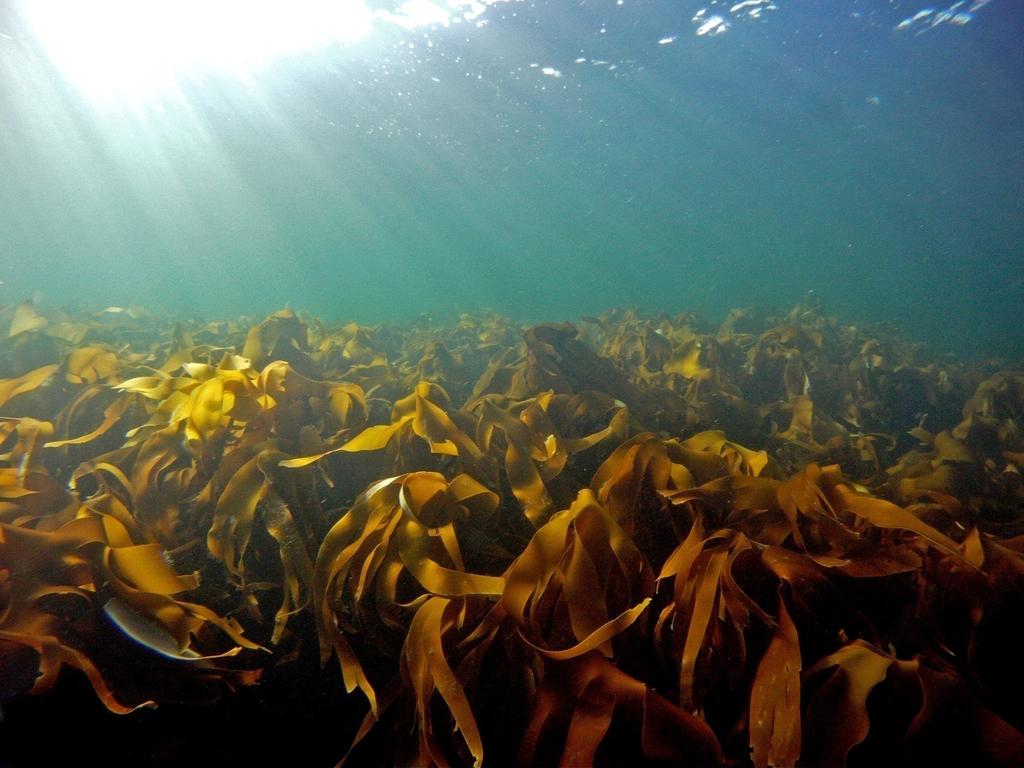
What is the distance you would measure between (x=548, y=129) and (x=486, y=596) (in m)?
21.0

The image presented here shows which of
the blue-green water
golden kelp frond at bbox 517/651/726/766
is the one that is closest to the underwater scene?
golden kelp frond at bbox 517/651/726/766

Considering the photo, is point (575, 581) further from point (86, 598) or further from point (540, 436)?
point (86, 598)

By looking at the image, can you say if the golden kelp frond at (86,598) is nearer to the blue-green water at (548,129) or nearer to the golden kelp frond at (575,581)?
the golden kelp frond at (575,581)

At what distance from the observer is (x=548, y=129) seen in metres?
18.5

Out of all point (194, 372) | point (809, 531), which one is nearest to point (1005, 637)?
point (809, 531)

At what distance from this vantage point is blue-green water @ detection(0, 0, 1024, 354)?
1166 cm

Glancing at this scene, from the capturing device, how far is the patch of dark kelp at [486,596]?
795 mm

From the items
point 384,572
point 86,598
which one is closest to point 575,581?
point 384,572

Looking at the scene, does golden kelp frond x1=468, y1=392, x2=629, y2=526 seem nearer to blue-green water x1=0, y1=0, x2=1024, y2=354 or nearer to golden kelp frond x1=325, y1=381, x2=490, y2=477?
golden kelp frond x1=325, y1=381, x2=490, y2=477

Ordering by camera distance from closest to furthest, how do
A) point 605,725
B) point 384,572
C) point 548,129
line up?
1. point 605,725
2. point 384,572
3. point 548,129

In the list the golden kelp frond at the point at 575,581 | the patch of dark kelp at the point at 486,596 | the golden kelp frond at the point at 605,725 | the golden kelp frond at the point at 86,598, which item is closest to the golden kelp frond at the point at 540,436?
the patch of dark kelp at the point at 486,596

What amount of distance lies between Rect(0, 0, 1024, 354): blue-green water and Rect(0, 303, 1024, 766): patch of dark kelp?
5.14 m

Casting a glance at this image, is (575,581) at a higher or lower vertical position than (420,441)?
lower

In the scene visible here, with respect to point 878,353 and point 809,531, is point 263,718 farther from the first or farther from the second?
point 878,353
